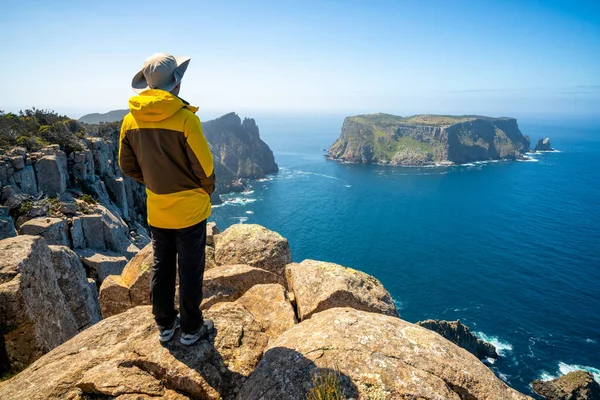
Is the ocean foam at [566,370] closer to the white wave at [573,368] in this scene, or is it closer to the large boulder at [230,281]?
the white wave at [573,368]

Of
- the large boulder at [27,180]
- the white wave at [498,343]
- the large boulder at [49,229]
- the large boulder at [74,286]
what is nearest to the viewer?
the large boulder at [74,286]

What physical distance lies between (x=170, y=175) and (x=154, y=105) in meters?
1.26

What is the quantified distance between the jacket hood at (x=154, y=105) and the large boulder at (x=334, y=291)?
6509 mm

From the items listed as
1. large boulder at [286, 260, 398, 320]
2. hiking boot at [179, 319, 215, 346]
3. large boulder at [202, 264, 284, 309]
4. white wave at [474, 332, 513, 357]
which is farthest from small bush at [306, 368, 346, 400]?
white wave at [474, 332, 513, 357]

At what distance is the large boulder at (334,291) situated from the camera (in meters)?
9.30

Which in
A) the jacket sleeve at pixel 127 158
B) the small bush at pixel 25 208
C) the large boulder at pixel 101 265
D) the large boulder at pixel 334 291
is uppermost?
the jacket sleeve at pixel 127 158

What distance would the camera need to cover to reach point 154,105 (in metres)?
5.36

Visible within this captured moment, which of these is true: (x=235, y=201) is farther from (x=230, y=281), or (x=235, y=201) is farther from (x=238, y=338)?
(x=238, y=338)

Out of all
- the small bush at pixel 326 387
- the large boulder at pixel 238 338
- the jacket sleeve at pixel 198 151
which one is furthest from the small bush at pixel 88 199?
the small bush at pixel 326 387

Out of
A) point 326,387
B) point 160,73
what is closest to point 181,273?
point 326,387

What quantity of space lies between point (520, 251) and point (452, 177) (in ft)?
350

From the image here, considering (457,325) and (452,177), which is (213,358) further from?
(452,177)

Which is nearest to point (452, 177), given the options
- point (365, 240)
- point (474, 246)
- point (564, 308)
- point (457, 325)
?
point (474, 246)

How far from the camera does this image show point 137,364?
638 cm
